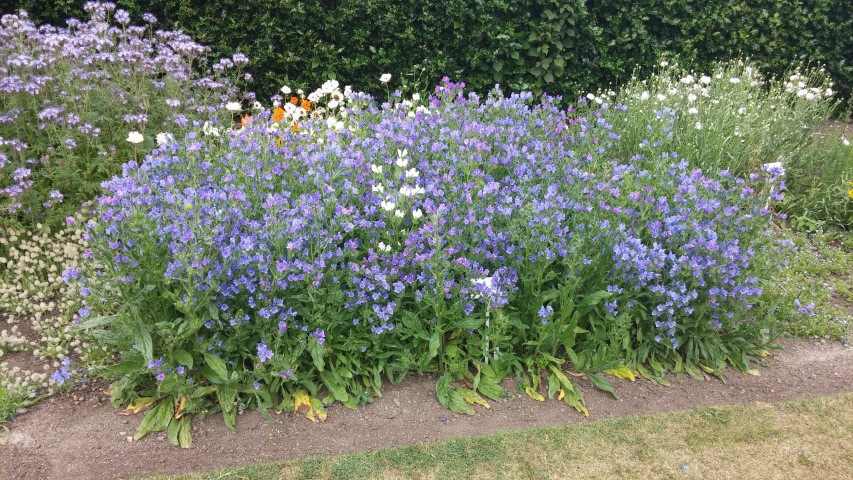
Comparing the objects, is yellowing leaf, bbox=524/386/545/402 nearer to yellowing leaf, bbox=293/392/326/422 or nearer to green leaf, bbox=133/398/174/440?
yellowing leaf, bbox=293/392/326/422

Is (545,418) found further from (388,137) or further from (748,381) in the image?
(388,137)

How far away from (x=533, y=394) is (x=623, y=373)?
563mm

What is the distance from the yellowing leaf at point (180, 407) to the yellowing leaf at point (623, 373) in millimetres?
2244

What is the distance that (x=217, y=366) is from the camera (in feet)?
10.3

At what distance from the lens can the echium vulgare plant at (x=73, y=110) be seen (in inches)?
178

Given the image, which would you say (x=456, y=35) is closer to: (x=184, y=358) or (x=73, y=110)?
(x=73, y=110)

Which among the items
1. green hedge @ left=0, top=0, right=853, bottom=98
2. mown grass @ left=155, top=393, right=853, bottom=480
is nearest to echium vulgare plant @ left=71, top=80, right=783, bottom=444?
mown grass @ left=155, top=393, right=853, bottom=480

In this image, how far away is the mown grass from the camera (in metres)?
3.06

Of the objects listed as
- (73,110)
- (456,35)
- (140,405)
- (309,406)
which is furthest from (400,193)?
(456,35)

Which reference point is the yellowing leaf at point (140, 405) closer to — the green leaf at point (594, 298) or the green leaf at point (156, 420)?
the green leaf at point (156, 420)

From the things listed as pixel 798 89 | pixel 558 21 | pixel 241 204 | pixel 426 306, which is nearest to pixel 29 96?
pixel 241 204

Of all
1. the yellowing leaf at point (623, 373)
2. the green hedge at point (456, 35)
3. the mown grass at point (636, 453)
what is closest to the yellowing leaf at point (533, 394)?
Result: the mown grass at point (636, 453)

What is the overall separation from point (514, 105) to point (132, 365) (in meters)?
3.07

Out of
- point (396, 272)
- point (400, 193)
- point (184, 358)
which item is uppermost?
point (400, 193)
